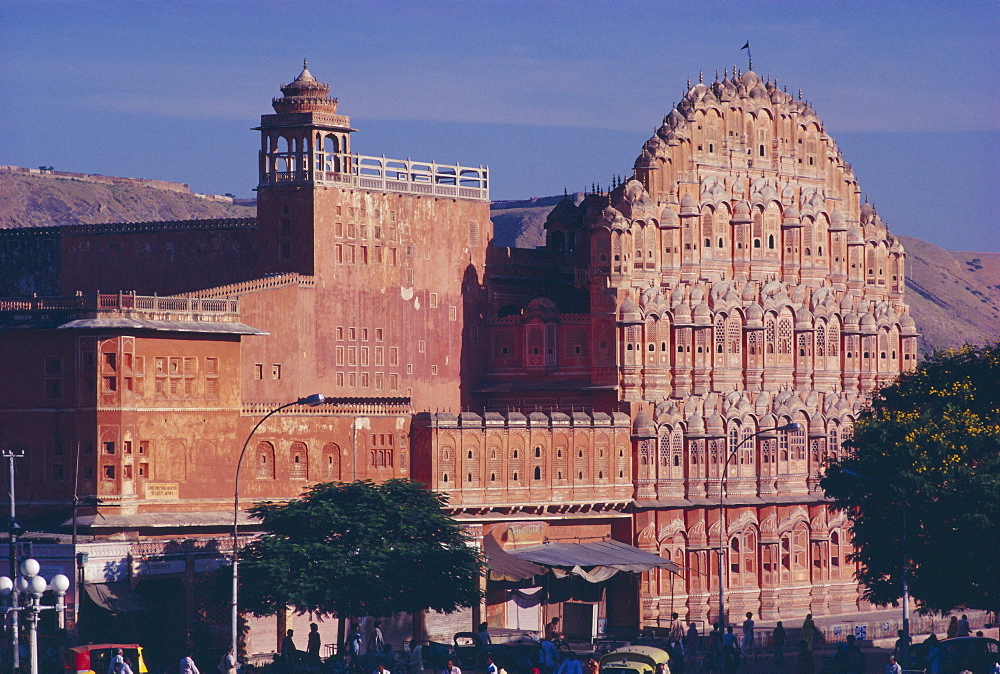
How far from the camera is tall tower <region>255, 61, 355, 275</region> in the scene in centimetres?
8975

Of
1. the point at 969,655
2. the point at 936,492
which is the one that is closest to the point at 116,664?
the point at 969,655

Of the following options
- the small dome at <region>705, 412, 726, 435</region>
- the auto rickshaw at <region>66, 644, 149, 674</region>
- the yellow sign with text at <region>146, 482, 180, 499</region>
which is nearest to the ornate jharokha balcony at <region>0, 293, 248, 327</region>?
the yellow sign with text at <region>146, 482, 180, 499</region>

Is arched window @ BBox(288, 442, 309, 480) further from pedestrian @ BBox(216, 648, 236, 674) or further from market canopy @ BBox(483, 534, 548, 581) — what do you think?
pedestrian @ BBox(216, 648, 236, 674)

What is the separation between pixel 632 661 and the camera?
66750 millimetres

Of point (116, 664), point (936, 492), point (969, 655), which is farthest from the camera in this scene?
point (936, 492)

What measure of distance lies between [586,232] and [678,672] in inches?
1324

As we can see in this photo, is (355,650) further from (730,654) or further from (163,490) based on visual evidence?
(730,654)

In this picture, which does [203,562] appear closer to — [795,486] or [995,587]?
[995,587]

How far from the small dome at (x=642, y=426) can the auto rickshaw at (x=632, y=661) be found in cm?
2905

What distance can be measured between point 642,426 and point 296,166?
20.9 m

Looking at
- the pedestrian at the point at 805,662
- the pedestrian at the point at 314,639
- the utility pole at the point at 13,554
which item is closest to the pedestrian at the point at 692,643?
the pedestrian at the point at 805,662

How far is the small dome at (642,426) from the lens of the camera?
97.4 metres

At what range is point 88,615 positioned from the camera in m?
75.1

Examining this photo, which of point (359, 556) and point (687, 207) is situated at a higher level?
point (687, 207)
